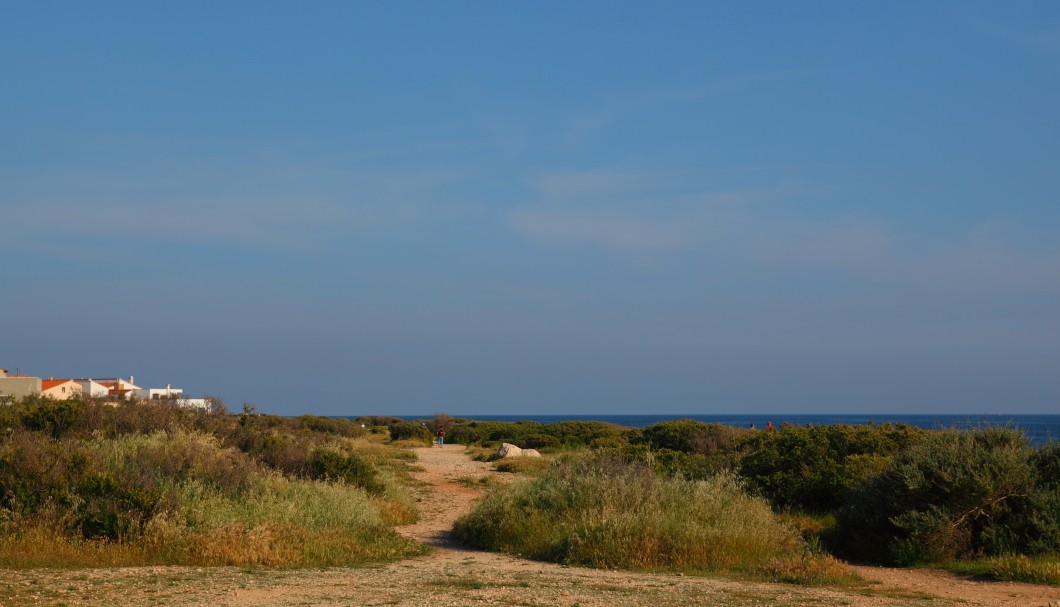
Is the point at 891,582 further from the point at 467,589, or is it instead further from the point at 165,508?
the point at 165,508

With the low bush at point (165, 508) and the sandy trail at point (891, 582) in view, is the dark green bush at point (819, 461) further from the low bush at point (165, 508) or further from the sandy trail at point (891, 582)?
the low bush at point (165, 508)

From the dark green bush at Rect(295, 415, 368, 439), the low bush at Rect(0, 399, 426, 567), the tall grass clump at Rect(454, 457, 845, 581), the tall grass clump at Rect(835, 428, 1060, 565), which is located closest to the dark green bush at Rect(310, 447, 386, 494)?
the low bush at Rect(0, 399, 426, 567)

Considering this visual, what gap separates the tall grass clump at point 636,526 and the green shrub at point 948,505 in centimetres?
145

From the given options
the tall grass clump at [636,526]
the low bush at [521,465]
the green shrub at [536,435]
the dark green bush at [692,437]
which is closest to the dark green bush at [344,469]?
the tall grass clump at [636,526]

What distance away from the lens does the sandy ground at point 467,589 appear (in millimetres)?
10516

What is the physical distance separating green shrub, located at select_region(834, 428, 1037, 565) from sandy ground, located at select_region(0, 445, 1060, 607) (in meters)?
0.82

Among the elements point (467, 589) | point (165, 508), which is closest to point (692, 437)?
point (165, 508)

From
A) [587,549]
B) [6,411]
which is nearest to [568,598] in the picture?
[587,549]

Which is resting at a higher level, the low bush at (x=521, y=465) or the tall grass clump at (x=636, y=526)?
the tall grass clump at (x=636, y=526)

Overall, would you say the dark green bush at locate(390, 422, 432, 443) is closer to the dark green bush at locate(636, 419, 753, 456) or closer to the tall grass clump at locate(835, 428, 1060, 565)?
the dark green bush at locate(636, 419, 753, 456)

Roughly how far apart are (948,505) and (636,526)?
5.09 meters

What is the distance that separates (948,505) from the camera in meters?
15.6

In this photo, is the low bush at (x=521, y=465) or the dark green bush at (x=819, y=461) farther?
the low bush at (x=521, y=465)

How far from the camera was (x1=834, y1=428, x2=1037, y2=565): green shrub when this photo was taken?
15.1 m
